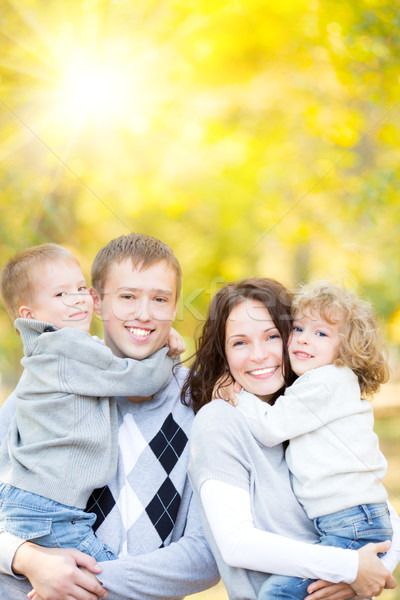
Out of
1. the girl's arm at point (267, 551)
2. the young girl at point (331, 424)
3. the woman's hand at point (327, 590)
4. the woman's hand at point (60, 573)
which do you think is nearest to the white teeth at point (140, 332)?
the young girl at point (331, 424)

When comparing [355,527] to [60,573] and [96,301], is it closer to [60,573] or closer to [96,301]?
[60,573]

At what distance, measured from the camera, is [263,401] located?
63.0 inches

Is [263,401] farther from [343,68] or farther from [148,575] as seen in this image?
[343,68]

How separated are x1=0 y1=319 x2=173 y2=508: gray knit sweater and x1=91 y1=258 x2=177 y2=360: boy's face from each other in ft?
0.26

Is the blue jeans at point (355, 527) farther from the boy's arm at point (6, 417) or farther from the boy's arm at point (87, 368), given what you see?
the boy's arm at point (6, 417)

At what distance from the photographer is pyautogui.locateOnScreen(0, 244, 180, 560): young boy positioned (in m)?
1.47

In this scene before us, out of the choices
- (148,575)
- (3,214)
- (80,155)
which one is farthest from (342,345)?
(80,155)

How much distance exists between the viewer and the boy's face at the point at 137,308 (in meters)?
1.66

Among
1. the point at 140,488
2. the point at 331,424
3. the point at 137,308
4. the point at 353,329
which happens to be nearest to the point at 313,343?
the point at 353,329

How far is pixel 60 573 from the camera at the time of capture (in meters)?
1.39

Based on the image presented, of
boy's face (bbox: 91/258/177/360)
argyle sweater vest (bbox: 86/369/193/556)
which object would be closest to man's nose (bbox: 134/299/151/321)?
boy's face (bbox: 91/258/177/360)

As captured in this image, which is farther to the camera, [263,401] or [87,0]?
[87,0]

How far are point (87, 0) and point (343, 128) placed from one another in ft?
7.02

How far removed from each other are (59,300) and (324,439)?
85cm
